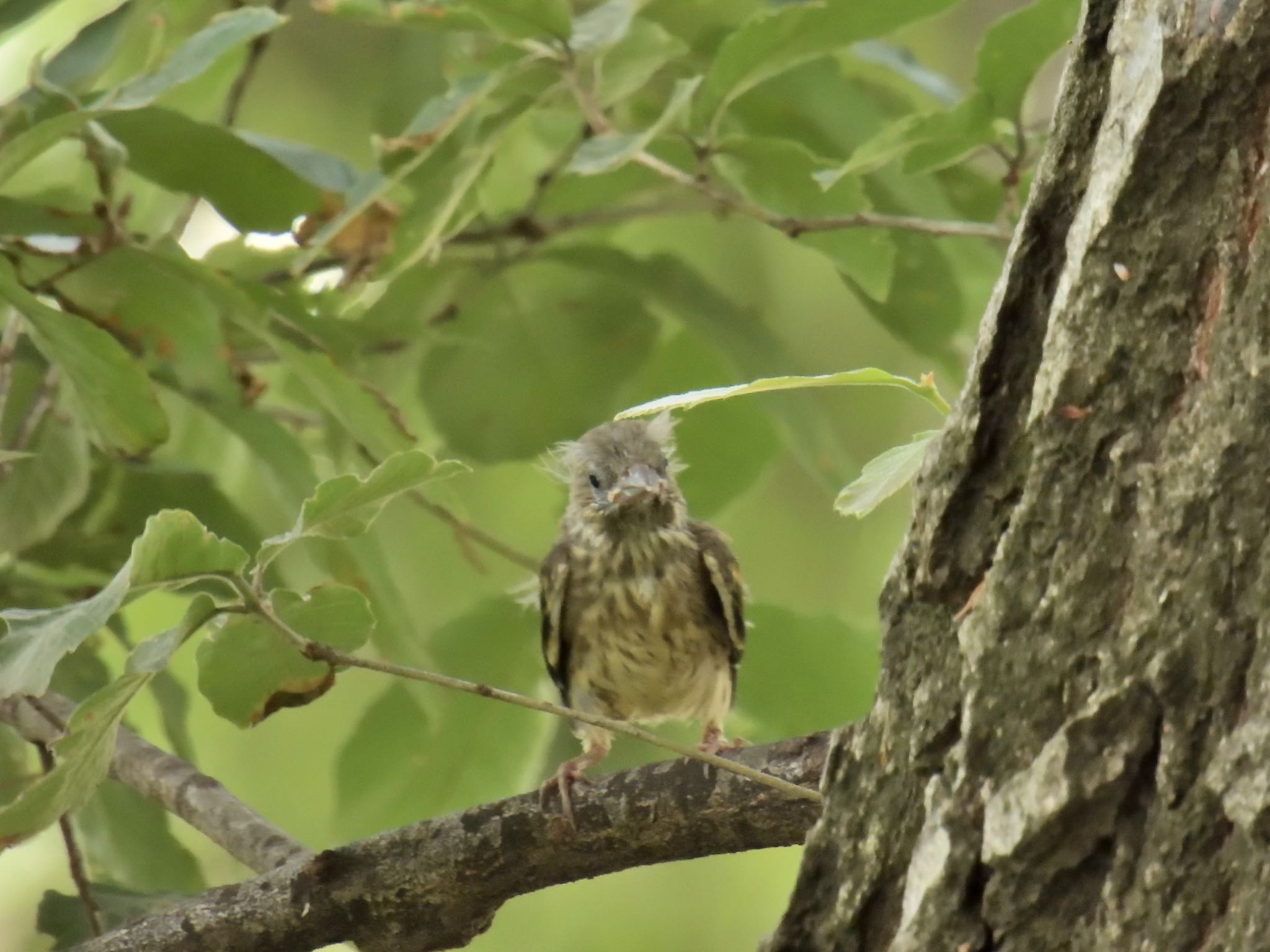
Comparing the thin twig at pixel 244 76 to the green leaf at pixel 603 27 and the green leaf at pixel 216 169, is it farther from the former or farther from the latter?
the green leaf at pixel 603 27

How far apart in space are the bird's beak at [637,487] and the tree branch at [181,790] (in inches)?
65.1

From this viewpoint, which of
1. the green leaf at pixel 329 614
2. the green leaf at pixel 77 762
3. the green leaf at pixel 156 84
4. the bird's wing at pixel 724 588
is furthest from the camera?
the bird's wing at pixel 724 588

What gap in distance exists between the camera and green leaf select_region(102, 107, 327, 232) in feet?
7.89

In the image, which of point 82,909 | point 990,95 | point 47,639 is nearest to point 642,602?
point 82,909

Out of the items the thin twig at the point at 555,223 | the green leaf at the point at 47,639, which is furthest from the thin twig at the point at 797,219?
the green leaf at the point at 47,639

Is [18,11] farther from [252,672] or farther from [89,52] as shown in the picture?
[252,672]

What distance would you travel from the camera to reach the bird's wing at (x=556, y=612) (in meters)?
3.97

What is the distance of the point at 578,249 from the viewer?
302 cm

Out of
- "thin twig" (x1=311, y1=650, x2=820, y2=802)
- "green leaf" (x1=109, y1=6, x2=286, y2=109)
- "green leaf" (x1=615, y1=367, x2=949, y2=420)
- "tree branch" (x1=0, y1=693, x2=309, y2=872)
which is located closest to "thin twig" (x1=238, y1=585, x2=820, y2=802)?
"thin twig" (x1=311, y1=650, x2=820, y2=802)

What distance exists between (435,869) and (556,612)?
6.07 feet

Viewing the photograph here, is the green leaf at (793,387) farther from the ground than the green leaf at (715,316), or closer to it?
closer to it

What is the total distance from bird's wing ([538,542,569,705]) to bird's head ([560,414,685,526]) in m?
0.16

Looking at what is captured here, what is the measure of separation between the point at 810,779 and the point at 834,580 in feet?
5.51

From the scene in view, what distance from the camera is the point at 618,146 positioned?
2277mm
